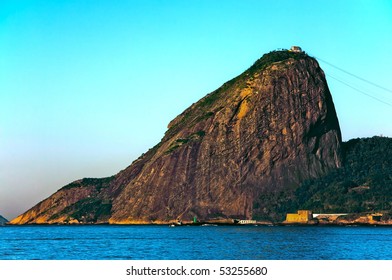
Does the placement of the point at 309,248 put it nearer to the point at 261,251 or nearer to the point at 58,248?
the point at 261,251

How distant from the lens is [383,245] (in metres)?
141

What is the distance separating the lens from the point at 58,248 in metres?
136

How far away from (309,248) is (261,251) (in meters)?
13.2
